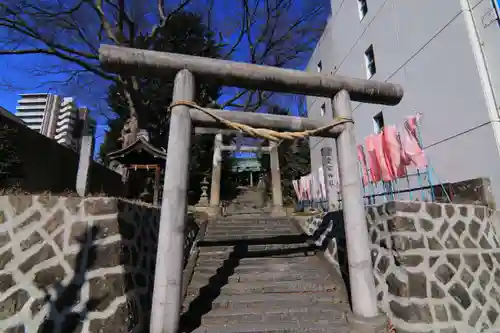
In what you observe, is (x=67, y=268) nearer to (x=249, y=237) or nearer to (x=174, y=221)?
(x=174, y=221)

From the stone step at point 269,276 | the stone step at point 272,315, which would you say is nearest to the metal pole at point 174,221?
the stone step at point 272,315

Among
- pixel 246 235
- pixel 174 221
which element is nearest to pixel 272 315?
pixel 174 221

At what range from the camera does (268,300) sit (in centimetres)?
455

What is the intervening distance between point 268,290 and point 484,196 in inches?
197

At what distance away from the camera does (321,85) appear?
4.42 meters

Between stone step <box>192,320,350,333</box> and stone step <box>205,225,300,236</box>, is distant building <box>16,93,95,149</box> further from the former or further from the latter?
stone step <box>192,320,350,333</box>

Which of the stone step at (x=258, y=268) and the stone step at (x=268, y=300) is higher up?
the stone step at (x=258, y=268)

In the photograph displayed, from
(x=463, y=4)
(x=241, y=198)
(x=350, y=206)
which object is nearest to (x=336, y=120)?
(x=350, y=206)

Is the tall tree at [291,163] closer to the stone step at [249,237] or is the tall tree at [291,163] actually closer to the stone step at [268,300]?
the stone step at [249,237]

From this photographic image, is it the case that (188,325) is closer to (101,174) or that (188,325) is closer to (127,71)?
(127,71)

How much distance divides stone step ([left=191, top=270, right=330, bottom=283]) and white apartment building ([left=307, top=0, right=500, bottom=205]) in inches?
127

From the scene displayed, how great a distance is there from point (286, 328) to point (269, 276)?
4.90 ft

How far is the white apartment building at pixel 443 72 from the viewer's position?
19.7 ft

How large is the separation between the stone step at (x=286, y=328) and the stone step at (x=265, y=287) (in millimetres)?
896
